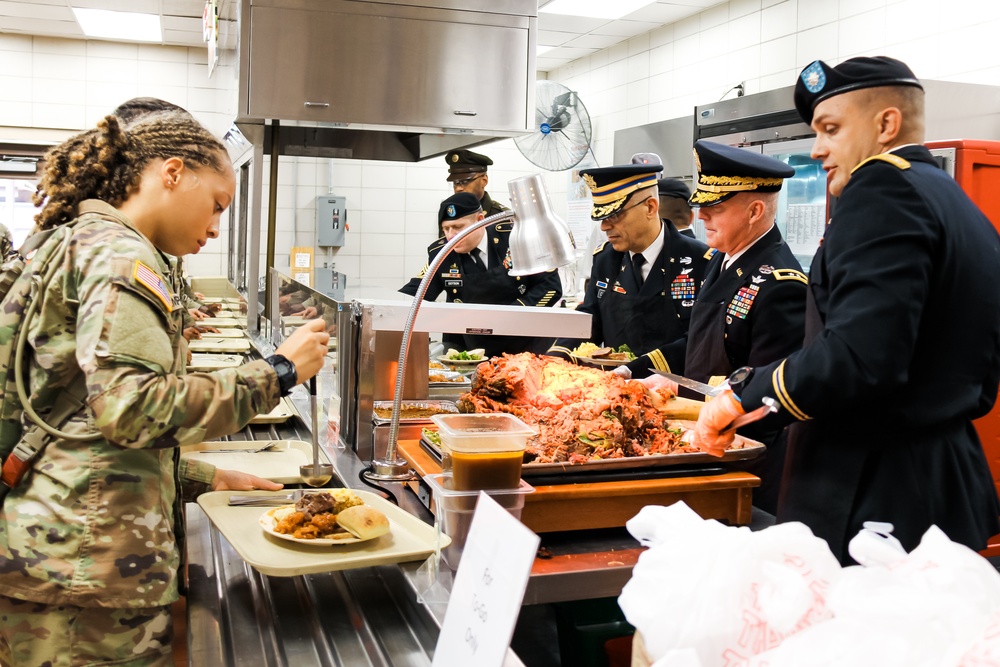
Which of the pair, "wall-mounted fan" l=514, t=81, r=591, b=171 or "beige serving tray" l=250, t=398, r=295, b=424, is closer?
"beige serving tray" l=250, t=398, r=295, b=424

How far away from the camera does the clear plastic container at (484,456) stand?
1.47 metres

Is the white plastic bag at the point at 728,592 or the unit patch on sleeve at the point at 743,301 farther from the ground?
the unit patch on sleeve at the point at 743,301

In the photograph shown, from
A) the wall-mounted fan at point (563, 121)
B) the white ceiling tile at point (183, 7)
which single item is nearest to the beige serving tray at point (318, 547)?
the wall-mounted fan at point (563, 121)

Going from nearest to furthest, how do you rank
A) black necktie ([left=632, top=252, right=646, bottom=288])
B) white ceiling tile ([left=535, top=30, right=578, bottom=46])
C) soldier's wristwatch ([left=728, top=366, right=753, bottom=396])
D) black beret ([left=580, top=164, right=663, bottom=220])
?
soldier's wristwatch ([left=728, top=366, right=753, bottom=396])
black beret ([left=580, top=164, right=663, bottom=220])
black necktie ([left=632, top=252, right=646, bottom=288])
white ceiling tile ([left=535, top=30, right=578, bottom=46])

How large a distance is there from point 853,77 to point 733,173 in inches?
36.6

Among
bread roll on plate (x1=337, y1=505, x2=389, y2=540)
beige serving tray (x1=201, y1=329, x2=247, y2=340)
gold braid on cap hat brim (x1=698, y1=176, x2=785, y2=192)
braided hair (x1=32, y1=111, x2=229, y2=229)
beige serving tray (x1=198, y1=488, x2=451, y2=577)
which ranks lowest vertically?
beige serving tray (x1=198, y1=488, x2=451, y2=577)

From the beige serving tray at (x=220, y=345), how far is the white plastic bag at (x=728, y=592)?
3592 mm

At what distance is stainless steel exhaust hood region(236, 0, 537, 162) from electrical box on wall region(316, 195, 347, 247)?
206 cm

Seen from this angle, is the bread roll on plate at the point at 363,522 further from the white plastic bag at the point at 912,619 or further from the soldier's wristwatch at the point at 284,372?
the white plastic bag at the point at 912,619

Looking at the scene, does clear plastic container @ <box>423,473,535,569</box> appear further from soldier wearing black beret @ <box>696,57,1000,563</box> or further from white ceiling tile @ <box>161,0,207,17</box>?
white ceiling tile @ <box>161,0,207,17</box>

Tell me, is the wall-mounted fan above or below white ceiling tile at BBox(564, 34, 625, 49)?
below

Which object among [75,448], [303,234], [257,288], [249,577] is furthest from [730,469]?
[303,234]

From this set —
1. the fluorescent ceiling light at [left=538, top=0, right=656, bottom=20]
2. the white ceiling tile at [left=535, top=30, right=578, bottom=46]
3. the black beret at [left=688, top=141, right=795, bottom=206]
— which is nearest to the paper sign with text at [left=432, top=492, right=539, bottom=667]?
the black beret at [left=688, top=141, right=795, bottom=206]

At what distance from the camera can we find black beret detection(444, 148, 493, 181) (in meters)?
4.30
